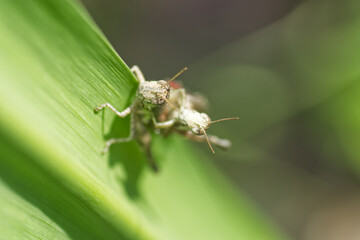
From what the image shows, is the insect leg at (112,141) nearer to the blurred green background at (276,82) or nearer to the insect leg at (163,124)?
the insect leg at (163,124)

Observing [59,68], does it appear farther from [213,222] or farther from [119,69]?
[213,222]

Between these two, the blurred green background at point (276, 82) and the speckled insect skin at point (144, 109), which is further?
the blurred green background at point (276, 82)

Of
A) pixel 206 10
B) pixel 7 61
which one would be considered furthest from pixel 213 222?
pixel 206 10

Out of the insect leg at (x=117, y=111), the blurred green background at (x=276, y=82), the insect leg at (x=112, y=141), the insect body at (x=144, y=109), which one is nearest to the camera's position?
the insect leg at (x=117, y=111)

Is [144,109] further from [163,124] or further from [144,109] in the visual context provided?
[163,124]

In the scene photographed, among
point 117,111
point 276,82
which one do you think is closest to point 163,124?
point 117,111

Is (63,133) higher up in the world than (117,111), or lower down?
lower down

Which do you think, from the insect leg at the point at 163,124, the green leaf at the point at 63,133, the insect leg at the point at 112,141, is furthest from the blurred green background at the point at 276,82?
the green leaf at the point at 63,133
